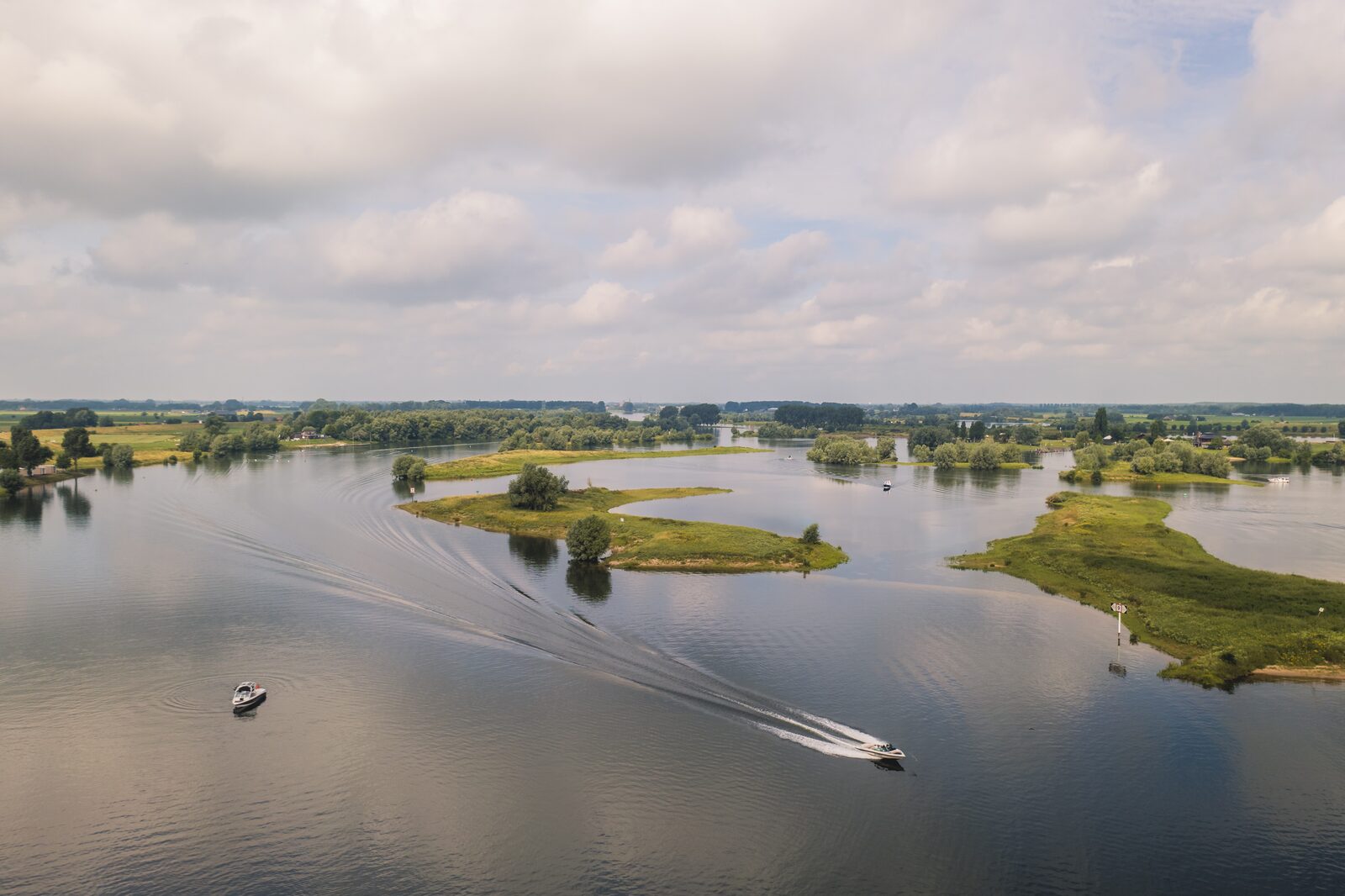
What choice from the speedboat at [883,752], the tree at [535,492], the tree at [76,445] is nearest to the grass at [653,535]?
the tree at [535,492]

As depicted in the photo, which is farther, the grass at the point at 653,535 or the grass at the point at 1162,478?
the grass at the point at 1162,478

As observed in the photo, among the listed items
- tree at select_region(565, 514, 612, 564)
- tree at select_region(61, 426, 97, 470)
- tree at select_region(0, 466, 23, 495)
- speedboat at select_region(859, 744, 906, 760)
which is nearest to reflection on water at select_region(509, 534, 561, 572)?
tree at select_region(565, 514, 612, 564)

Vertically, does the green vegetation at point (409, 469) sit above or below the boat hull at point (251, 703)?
above

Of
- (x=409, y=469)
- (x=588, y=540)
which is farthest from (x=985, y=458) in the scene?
(x=409, y=469)

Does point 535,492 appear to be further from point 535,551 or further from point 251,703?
point 251,703

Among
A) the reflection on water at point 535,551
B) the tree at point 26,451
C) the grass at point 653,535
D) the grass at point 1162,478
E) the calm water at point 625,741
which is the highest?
the tree at point 26,451

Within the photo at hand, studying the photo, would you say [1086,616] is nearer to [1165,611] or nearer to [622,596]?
[1165,611]

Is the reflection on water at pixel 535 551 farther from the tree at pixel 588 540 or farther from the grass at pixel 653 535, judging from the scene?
the tree at pixel 588 540
